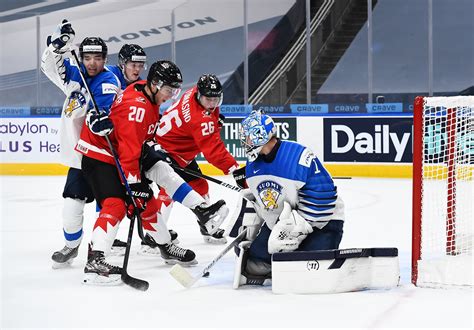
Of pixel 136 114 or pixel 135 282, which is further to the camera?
pixel 136 114

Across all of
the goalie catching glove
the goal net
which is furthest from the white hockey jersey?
the goal net

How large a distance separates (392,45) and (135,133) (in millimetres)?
6290

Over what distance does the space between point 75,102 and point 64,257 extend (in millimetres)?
750

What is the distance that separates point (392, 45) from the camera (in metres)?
9.43

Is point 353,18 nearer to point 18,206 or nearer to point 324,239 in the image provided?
point 18,206

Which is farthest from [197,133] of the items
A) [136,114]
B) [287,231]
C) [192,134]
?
[287,231]

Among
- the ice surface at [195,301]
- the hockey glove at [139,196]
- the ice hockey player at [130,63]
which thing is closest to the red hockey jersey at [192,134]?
the ice hockey player at [130,63]

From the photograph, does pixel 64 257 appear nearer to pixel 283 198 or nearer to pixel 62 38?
pixel 62 38

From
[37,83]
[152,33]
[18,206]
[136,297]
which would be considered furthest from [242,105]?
[136,297]

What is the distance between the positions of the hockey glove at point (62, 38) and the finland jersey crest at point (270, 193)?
118 centimetres

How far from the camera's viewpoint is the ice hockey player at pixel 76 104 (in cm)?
399

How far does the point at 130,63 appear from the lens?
14.8 feet

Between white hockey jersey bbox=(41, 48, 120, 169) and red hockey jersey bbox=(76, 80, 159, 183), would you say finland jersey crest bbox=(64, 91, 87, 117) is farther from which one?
red hockey jersey bbox=(76, 80, 159, 183)

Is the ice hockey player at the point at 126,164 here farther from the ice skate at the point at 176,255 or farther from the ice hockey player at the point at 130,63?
the ice hockey player at the point at 130,63
